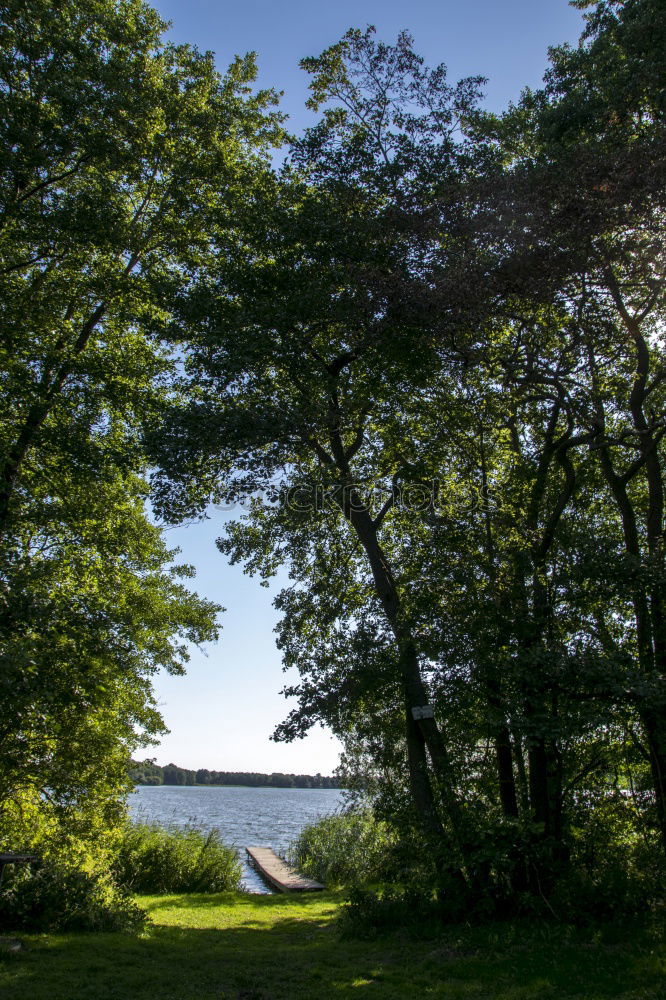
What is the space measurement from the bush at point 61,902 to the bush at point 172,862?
174 inches

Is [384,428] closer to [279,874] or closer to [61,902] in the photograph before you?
[61,902]

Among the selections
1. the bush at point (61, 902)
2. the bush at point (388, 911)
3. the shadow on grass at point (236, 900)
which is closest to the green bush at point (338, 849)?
the shadow on grass at point (236, 900)

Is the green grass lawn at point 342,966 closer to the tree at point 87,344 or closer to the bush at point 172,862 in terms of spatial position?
the tree at point 87,344

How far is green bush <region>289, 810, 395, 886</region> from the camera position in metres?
16.4

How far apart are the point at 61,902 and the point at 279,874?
1036 cm

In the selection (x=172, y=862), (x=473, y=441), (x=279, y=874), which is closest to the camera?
(x=473, y=441)

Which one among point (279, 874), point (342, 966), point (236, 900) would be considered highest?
point (342, 966)

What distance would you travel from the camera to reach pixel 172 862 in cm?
1524

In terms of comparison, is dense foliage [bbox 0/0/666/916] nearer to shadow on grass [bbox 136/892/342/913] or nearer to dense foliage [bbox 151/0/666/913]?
dense foliage [bbox 151/0/666/913]

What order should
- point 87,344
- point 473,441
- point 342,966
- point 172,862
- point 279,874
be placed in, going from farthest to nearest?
1. point 279,874
2. point 172,862
3. point 87,344
4. point 473,441
5. point 342,966

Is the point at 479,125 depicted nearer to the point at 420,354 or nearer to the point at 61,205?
the point at 420,354

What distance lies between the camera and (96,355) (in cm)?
1202

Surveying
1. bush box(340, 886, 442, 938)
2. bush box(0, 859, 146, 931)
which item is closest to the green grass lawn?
bush box(340, 886, 442, 938)

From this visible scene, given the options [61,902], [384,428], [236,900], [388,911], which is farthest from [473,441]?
[236,900]
